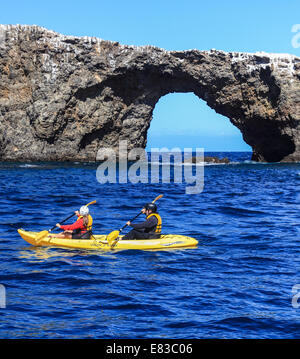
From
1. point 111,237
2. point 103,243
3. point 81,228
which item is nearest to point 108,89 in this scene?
point 81,228

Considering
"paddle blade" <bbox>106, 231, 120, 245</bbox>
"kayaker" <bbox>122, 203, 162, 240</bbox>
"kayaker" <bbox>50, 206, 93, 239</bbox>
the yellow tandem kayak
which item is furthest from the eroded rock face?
"paddle blade" <bbox>106, 231, 120, 245</bbox>

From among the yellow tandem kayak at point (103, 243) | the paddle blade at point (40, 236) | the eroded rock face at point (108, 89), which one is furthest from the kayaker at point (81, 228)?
the eroded rock face at point (108, 89)

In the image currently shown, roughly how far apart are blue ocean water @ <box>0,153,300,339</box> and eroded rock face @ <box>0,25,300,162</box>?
2909 centimetres

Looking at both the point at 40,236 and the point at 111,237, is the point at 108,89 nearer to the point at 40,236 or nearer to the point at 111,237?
the point at 40,236

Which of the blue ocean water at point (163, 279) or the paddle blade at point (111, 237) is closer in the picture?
the blue ocean water at point (163, 279)

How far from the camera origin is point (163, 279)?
1272cm

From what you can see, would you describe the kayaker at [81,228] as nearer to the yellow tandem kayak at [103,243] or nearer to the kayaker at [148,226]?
the yellow tandem kayak at [103,243]

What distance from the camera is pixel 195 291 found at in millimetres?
11648

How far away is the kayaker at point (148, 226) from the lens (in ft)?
54.6

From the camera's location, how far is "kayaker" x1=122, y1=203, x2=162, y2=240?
16656 millimetres

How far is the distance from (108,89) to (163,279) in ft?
151

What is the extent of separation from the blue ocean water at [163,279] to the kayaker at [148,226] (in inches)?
35.2

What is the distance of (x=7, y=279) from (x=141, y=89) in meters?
48.0
